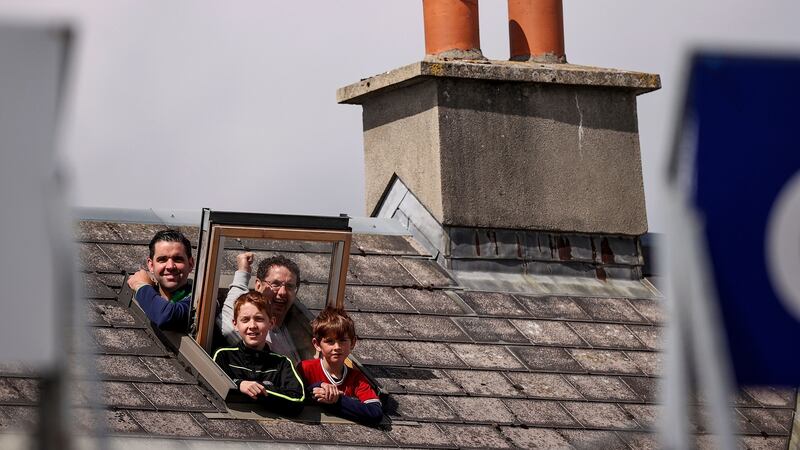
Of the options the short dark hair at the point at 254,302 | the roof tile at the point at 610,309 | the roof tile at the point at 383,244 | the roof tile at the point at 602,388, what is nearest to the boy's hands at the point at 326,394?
the short dark hair at the point at 254,302

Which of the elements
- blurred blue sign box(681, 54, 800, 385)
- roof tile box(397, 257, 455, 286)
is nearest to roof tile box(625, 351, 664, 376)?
roof tile box(397, 257, 455, 286)

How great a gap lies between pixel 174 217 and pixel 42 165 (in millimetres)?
6735

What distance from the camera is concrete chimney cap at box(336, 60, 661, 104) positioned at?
11.7 m

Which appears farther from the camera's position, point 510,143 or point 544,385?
point 510,143

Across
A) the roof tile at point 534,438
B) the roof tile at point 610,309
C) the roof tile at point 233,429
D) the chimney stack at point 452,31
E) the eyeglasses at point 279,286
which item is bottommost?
the roof tile at point 534,438

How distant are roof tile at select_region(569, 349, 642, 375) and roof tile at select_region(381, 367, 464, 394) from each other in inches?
40.9

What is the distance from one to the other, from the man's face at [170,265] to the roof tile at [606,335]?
8.29 feet

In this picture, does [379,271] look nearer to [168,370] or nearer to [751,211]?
[168,370]

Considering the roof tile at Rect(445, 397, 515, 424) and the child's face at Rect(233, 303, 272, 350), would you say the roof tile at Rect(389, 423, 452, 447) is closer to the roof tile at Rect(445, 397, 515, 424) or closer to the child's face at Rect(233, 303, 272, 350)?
the roof tile at Rect(445, 397, 515, 424)

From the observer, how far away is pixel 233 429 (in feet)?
28.0

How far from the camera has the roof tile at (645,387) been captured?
10172mm

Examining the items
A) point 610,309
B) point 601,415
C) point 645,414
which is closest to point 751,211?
point 601,415

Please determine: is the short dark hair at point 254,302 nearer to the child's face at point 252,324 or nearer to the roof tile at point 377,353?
the child's face at point 252,324

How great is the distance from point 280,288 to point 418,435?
3.75ft
